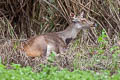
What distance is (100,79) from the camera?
6.99 meters

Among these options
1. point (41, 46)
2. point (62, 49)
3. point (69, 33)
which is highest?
point (69, 33)

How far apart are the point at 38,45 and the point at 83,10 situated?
2.31 meters

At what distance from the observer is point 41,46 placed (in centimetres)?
1012

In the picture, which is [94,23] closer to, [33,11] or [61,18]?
[61,18]

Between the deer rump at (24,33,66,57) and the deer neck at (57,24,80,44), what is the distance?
553 mm

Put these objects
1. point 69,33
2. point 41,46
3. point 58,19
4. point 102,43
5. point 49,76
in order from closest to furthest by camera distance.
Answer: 1. point 49,76
2. point 41,46
3. point 102,43
4. point 69,33
5. point 58,19

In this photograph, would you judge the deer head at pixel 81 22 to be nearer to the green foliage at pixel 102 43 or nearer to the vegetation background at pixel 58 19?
the vegetation background at pixel 58 19

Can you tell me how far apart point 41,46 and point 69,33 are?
142cm

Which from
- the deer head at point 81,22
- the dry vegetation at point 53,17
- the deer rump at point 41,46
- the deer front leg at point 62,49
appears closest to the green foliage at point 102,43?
the dry vegetation at point 53,17

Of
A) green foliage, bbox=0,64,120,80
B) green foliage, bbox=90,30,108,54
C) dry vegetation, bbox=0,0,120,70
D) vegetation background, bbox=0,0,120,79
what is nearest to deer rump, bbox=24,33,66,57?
vegetation background, bbox=0,0,120,79

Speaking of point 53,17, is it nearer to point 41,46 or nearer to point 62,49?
point 62,49

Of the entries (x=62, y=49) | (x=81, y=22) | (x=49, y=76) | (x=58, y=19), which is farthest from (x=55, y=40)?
(x=49, y=76)

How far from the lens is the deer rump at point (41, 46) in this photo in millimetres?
10055

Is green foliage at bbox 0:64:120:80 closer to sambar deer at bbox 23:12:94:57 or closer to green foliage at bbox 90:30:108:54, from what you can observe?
sambar deer at bbox 23:12:94:57
